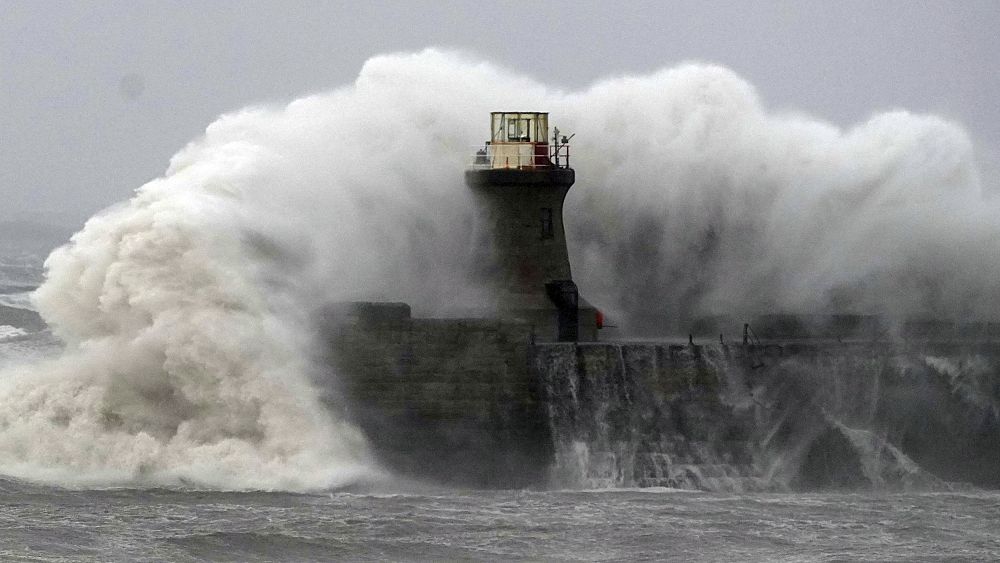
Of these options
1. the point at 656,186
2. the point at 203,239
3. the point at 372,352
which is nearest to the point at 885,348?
the point at 656,186

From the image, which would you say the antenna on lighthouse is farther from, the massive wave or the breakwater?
the breakwater

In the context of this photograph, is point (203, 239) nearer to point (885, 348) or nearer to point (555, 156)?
point (555, 156)

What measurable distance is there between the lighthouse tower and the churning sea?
2677mm

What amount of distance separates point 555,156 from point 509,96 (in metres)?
2.77

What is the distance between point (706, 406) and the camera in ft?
78.8

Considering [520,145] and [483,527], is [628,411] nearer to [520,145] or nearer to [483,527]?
[520,145]

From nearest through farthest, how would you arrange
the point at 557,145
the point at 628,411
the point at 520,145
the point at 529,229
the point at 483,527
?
the point at 483,527 < the point at 628,411 < the point at 529,229 < the point at 520,145 < the point at 557,145

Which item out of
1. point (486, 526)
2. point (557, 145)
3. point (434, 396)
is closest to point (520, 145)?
point (557, 145)

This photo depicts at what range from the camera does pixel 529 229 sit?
2500 cm

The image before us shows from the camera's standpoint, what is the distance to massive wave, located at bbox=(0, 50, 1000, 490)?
2300cm

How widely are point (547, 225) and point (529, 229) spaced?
0.25 meters

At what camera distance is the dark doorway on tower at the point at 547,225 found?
25062 millimetres

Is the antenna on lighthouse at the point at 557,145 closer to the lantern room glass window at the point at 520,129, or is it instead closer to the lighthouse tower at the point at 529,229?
the lighthouse tower at the point at 529,229

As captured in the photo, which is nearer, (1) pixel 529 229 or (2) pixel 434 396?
(2) pixel 434 396
